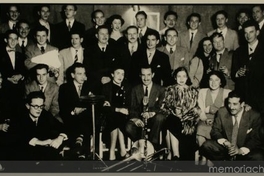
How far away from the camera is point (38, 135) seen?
3.21 metres

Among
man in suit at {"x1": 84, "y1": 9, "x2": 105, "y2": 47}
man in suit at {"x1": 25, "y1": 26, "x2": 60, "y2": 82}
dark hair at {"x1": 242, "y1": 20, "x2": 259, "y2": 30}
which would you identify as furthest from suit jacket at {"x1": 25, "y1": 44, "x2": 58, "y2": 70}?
dark hair at {"x1": 242, "y1": 20, "x2": 259, "y2": 30}

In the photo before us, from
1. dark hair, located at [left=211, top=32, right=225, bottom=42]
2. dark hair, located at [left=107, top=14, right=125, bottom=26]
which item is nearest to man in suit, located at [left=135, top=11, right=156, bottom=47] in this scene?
dark hair, located at [left=107, top=14, right=125, bottom=26]

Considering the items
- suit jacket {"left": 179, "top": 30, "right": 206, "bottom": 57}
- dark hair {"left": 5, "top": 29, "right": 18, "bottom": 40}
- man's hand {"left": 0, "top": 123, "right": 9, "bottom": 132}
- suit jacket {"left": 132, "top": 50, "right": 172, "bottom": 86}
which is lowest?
man's hand {"left": 0, "top": 123, "right": 9, "bottom": 132}

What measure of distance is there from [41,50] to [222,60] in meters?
1.35

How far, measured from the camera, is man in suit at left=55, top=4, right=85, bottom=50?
125 inches

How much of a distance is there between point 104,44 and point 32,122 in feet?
2.60

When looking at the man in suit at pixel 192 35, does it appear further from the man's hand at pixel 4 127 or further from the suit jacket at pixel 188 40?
the man's hand at pixel 4 127

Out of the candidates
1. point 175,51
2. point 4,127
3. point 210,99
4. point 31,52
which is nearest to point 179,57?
point 175,51

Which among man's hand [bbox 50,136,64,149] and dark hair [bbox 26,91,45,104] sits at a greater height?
dark hair [bbox 26,91,45,104]

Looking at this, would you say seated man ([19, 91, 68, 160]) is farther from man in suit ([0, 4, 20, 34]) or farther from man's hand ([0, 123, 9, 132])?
man in suit ([0, 4, 20, 34])

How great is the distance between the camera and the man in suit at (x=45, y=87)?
321 cm

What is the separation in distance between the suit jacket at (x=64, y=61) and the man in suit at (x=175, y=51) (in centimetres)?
62

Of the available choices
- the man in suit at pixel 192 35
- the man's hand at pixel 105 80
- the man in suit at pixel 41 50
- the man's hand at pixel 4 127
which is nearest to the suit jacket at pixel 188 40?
the man in suit at pixel 192 35

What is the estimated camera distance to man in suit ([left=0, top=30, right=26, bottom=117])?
3.19 m
